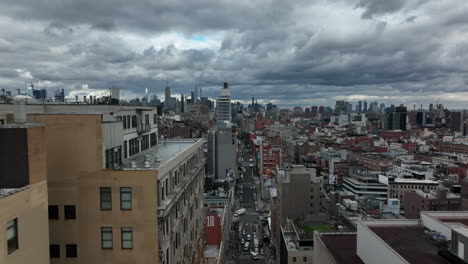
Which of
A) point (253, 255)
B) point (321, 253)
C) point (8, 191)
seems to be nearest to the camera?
point (8, 191)

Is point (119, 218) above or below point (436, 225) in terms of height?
above

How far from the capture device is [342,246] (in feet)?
134

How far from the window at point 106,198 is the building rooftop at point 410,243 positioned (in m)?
21.0

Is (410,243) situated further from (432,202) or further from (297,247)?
(432,202)

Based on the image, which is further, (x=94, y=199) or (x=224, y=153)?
(x=224, y=153)

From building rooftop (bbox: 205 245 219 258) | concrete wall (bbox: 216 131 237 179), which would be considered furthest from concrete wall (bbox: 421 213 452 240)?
concrete wall (bbox: 216 131 237 179)

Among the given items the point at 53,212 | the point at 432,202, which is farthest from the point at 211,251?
the point at 432,202

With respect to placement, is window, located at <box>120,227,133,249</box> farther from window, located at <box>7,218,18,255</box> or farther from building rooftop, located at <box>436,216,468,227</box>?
building rooftop, located at <box>436,216,468,227</box>

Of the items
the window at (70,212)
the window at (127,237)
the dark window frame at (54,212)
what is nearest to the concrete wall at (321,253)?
the window at (127,237)

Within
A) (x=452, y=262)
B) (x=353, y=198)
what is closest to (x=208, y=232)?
(x=452, y=262)

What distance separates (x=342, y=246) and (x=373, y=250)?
31.8 ft

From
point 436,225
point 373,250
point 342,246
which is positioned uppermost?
point 436,225

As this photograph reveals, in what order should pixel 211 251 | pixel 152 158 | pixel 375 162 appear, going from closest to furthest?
1. pixel 152 158
2. pixel 211 251
3. pixel 375 162

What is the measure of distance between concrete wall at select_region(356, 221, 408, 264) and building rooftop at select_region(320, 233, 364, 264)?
42.4 inches
